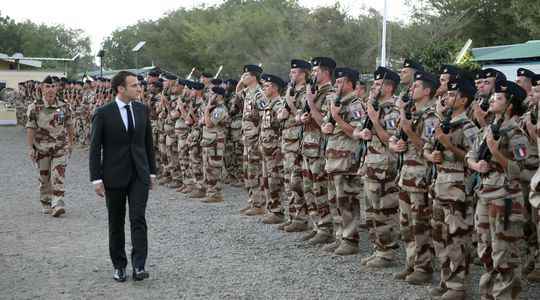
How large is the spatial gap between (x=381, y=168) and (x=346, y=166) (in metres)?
0.59

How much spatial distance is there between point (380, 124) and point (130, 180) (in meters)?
2.50

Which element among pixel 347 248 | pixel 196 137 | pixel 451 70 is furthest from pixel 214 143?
pixel 451 70

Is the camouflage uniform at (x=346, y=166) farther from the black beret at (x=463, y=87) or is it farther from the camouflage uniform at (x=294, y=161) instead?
the black beret at (x=463, y=87)

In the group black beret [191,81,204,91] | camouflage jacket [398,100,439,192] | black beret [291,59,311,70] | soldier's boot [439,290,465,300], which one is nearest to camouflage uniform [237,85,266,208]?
black beret [291,59,311,70]

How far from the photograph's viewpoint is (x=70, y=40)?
274 ft

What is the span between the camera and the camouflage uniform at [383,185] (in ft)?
22.4

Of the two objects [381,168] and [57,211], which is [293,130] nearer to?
[381,168]

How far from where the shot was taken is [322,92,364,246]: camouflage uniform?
24.2 feet

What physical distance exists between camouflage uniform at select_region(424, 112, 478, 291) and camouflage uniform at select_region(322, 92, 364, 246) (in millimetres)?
1532

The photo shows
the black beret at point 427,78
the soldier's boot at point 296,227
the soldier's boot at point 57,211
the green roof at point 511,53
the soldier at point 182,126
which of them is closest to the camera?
the black beret at point 427,78

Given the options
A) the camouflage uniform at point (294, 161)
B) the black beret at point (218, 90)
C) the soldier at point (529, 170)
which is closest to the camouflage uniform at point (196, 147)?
the black beret at point (218, 90)

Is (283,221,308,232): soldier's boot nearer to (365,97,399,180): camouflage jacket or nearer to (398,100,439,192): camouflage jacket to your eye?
(365,97,399,180): camouflage jacket

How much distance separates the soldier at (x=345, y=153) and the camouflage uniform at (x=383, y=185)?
1.37 feet

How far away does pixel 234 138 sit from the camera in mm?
12273
